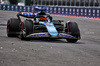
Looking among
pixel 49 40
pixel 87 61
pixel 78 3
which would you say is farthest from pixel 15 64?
pixel 78 3

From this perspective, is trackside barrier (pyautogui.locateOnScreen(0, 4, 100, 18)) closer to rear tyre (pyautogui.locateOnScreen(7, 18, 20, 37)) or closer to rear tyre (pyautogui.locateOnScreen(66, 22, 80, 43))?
rear tyre (pyautogui.locateOnScreen(7, 18, 20, 37))

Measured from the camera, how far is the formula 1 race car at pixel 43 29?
1173 centimetres

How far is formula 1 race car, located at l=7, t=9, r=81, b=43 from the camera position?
462 inches

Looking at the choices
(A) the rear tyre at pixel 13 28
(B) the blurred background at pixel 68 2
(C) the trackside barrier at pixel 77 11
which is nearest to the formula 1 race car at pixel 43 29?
(A) the rear tyre at pixel 13 28

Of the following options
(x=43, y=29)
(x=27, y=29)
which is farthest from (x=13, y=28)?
(x=27, y=29)

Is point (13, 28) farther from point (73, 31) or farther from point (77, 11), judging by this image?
point (77, 11)

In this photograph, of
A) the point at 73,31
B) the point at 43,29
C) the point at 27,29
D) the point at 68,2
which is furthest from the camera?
the point at 68,2

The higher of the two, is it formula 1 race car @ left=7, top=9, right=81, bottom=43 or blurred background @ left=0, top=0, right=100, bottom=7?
formula 1 race car @ left=7, top=9, right=81, bottom=43

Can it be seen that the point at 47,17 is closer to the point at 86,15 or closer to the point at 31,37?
the point at 31,37

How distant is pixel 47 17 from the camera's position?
13.7 meters

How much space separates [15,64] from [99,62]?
2152 millimetres

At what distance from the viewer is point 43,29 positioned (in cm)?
1268

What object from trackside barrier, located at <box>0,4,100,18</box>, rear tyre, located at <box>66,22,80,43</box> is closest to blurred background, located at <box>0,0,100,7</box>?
trackside barrier, located at <box>0,4,100,18</box>

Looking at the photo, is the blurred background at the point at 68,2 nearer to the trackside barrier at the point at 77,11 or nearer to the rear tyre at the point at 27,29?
the trackside barrier at the point at 77,11
